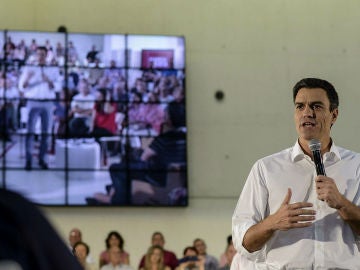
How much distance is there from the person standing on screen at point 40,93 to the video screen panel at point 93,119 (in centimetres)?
2

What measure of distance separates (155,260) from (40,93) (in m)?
5.70

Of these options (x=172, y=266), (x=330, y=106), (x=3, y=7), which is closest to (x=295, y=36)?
(x=3, y=7)

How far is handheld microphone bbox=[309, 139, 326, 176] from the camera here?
378 centimetres

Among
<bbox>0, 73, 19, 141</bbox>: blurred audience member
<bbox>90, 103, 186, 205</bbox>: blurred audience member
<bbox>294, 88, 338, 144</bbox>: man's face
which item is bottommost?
<bbox>90, 103, 186, 205</bbox>: blurred audience member

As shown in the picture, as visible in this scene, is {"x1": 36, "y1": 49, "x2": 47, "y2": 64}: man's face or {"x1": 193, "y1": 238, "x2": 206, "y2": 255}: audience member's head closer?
{"x1": 193, "y1": 238, "x2": 206, "y2": 255}: audience member's head

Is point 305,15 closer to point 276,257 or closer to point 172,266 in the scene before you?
point 172,266

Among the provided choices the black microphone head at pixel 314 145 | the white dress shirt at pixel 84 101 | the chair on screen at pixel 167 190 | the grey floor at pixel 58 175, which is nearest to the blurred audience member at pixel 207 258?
→ the chair on screen at pixel 167 190

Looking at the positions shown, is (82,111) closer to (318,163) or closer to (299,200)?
(299,200)

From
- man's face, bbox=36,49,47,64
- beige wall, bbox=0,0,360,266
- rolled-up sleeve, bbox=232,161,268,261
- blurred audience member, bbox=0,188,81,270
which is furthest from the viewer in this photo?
beige wall, bbox=0,0,360,266

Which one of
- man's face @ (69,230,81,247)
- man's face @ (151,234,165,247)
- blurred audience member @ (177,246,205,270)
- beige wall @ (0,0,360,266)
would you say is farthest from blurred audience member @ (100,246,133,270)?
Answer: beige wall @ (0,0,360,266)

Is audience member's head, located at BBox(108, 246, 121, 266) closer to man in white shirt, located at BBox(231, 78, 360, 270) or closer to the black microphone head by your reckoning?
man in white shirt, located at BBox(231, 78, 360, 270)

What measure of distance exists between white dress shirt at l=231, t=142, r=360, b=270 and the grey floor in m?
12.1

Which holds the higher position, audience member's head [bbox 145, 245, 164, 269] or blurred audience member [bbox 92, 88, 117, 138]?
blurred audience member [bbox 92, 88, 117, 138]

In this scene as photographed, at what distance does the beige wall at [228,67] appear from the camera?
1698 cm
